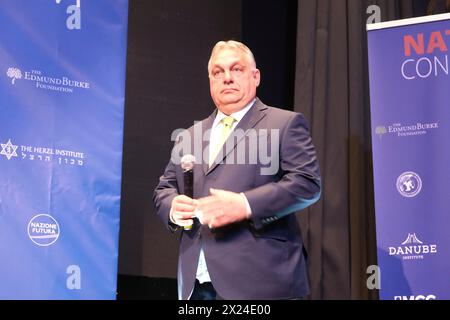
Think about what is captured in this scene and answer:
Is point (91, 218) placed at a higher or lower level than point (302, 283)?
higher

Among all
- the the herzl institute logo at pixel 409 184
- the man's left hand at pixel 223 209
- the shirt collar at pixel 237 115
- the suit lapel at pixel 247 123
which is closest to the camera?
the man's left hand at pixel 223 209

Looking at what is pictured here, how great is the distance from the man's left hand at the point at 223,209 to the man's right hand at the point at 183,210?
0.29 ft

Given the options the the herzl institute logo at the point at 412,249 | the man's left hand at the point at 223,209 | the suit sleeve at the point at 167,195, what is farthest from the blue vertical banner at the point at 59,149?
the the herzl institute logo at the point at 412,249

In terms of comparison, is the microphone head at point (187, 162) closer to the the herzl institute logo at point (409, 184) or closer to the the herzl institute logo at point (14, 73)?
the the herzl institute logo at point (14, 73)

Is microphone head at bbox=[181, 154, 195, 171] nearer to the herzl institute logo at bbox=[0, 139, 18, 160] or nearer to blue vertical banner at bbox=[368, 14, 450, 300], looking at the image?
the herzl institute logo at bbox=[0, 139, 18, 160]

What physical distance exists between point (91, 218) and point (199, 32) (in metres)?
1.68

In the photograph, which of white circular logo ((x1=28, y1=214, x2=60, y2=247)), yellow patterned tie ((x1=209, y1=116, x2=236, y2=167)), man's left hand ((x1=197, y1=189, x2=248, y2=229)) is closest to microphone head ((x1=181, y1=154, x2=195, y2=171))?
yellow patterned tie ((x1=209, y1=116, x2=236, y2=167))

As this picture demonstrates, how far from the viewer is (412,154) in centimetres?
436

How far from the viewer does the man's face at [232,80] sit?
334cm

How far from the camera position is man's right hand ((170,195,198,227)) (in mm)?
3043

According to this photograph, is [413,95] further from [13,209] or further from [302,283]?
[13,209]

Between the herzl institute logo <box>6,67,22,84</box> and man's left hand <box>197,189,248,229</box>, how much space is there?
1.69 m

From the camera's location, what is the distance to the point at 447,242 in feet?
13.6
